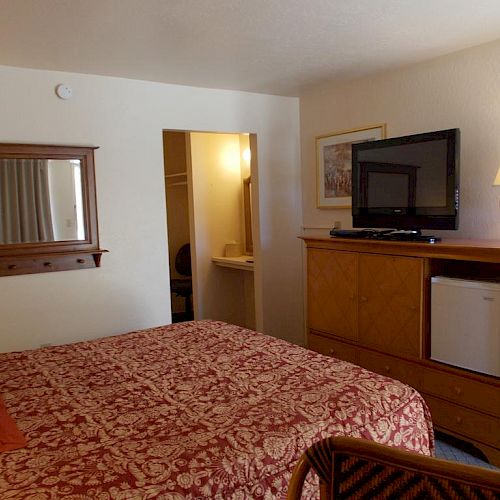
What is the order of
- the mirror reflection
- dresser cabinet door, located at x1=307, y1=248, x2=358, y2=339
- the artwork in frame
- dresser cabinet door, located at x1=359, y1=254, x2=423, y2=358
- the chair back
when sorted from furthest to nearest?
the artwork in frame → dresser cabinet door, located at x1=307, y1=248, x2=358, y2=339 → the mirror reflection → dresser cabinet door, located at x1=359, y1=254, x2=423, y2=358 → the chair back

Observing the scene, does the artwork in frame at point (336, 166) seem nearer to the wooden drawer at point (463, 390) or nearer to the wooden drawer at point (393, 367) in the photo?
the wooden drawer at point (393, 367)

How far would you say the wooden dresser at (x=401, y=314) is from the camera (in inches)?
105

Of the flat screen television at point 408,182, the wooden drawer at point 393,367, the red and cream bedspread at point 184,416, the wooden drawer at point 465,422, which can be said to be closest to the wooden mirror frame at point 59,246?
the red and cream bedspread at point 184,416

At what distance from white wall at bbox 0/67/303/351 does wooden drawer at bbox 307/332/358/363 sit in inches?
40.3

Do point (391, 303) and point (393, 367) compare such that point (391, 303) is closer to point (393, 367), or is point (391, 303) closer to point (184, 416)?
point (393, 367)

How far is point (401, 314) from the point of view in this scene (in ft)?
10.0

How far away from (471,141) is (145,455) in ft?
9.20

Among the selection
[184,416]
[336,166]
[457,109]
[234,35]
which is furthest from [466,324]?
[234,35]

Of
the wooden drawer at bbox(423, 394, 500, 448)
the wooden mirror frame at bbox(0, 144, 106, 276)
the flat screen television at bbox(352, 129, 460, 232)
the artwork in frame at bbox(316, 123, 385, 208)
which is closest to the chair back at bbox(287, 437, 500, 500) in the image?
the wooden drawer at bbox(423, 394, 500, 448)

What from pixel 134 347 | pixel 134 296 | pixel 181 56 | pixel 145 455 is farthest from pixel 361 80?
pixel 145 455

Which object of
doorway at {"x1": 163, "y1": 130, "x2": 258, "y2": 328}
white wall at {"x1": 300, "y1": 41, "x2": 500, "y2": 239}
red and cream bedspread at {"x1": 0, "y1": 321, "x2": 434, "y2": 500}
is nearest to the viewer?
red and cream bedspread at {"x1": 0, "y1": 321, "x2": 434, "y2": 500}

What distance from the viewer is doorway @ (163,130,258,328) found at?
5.00 meters

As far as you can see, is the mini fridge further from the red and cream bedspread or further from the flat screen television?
the red and cream bedspread

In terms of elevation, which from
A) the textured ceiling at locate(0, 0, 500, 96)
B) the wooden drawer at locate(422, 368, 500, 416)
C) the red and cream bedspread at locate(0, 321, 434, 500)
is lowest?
the wooden drawer at locate(422, 368, 500, 416)
